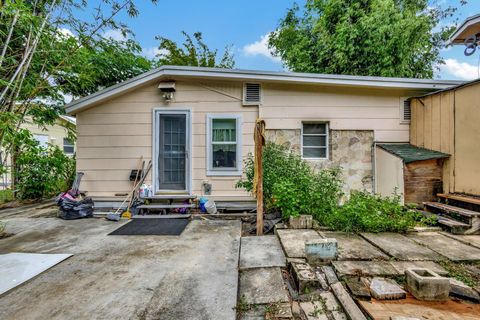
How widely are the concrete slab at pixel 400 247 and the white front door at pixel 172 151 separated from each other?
3.63 m

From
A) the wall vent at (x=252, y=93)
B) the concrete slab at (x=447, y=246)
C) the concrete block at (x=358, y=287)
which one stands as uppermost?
the wall vent at (x=252, y=93)

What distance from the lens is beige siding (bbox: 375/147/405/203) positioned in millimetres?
4203

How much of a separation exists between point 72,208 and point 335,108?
19.0 ft

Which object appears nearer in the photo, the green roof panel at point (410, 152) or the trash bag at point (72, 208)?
the green roof panel at point (410, 152)

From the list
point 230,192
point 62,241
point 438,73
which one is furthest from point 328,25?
point 62,241

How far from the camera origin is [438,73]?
10.9 meters

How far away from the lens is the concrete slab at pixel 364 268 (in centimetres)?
210

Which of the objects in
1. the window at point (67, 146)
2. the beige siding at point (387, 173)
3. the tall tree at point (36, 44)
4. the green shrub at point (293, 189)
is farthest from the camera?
the window at point (67, 146)

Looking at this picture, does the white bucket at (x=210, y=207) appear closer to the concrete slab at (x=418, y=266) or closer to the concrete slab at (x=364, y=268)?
the concrete slab at (x=364, y=268)

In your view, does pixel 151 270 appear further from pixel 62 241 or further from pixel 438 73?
pixel 438 73

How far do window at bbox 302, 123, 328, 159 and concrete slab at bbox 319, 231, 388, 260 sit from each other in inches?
87.8

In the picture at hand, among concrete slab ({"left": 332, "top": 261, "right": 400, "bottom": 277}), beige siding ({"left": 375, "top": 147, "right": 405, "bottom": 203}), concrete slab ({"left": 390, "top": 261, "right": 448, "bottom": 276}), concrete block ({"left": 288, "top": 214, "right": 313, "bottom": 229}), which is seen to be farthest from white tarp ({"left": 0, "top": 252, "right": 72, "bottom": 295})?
beige siding ({"left": 375, "top": 147, "right": 405, "bottom": 203})

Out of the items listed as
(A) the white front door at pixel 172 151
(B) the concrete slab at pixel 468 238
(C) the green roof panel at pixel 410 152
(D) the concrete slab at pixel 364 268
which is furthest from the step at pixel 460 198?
(A) the white front door at pixel 172 151

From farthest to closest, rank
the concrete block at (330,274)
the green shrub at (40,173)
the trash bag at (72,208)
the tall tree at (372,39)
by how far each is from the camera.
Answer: the tall tree at (372,39)
the green shrub at (40,173)
the trash bag at (72,208)
the concrete block at (330,274)
